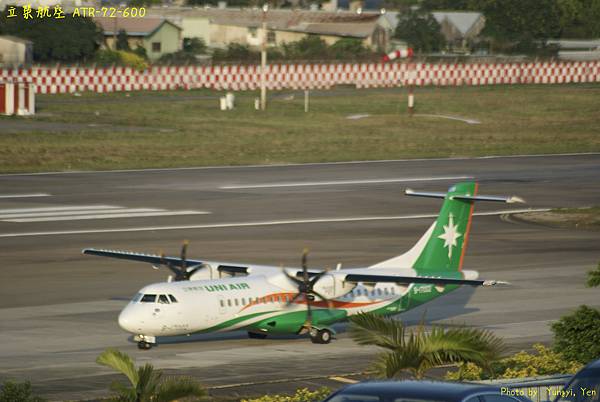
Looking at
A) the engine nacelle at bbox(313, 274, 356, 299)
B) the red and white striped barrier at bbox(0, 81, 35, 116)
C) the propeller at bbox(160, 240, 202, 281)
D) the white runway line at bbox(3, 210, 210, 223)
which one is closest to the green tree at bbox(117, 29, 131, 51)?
the red and white striped barrier at bbox(0, 81, 35, 116)

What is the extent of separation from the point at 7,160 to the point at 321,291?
4336 centimetres

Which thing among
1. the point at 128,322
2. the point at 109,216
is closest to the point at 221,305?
the point at 128,322

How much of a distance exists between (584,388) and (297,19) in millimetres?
151326

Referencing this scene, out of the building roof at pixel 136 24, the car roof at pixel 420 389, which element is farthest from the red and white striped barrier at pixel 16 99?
the car roof at pixel 420 389

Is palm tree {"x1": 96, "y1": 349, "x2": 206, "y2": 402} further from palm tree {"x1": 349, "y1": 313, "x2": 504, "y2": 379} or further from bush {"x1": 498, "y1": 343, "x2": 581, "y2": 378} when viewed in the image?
bush {"x1": 498, "y1": 343, "x2": 581, "y2": 378}

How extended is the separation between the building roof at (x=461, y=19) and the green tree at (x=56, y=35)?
59.3 metres

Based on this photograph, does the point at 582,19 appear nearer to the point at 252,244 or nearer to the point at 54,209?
the point at 54,209

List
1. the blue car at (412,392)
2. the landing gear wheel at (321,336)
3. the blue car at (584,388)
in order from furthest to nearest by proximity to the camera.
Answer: the landing gear wheel at (321,336) → the blue car at (584,388) → the blue car at (412,392)

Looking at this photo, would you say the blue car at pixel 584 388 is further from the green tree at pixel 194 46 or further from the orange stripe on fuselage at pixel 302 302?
the green tree at pixel 194 46

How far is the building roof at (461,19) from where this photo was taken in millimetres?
173875

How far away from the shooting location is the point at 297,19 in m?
167

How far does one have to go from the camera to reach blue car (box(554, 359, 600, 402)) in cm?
1792

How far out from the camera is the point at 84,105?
10250 cm

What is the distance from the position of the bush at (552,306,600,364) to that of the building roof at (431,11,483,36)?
151 metres
